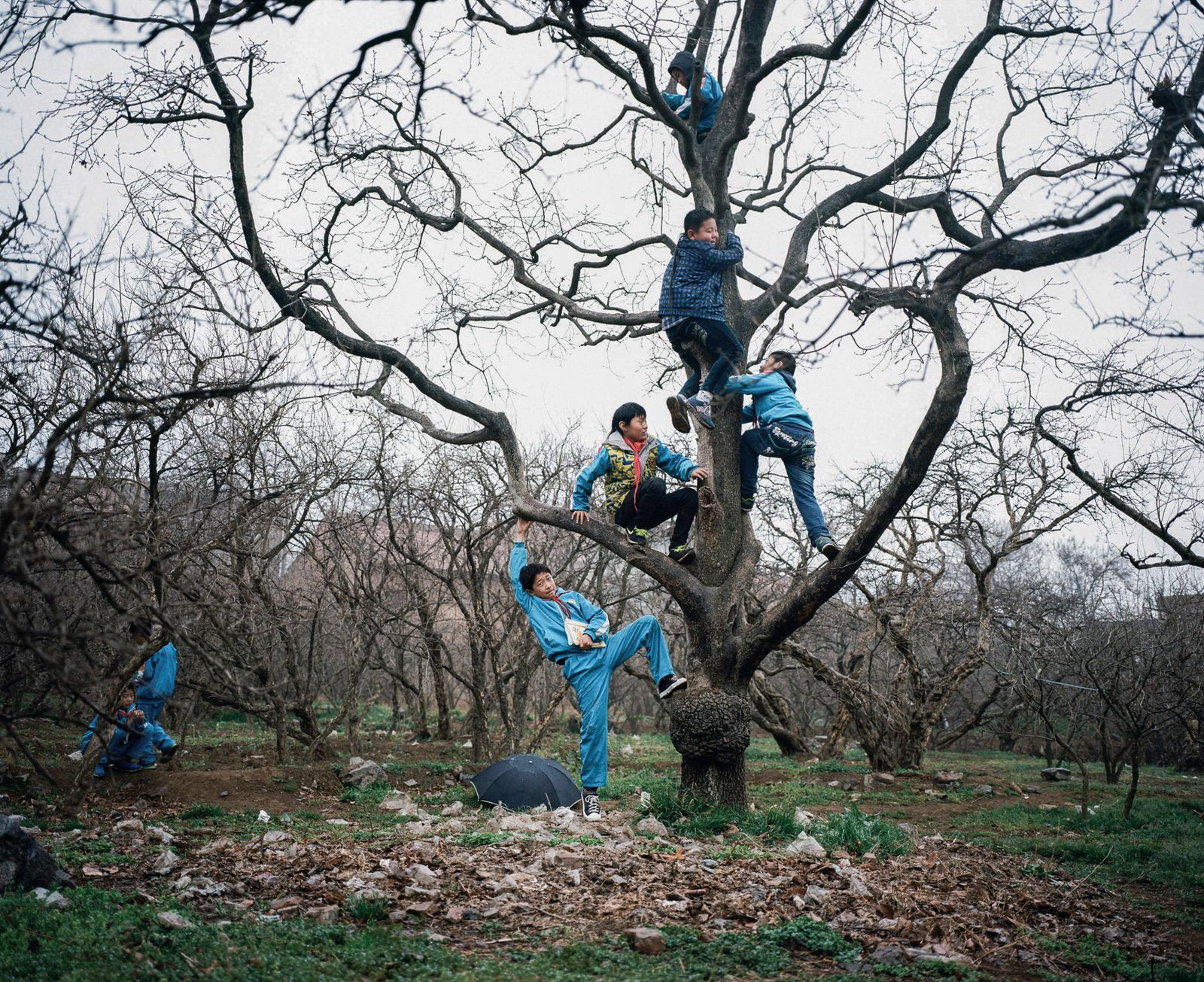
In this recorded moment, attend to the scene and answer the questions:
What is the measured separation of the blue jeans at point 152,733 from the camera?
908 centimetres

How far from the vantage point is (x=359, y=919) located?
4164 millimetres

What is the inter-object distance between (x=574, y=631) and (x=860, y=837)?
2639mm

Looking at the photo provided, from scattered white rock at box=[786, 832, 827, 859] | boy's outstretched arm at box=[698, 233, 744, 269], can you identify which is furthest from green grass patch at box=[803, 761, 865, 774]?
boy's outstretched arm at box=[698, 233, 744, 269]

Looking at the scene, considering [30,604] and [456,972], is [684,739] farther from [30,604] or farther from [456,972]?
[30,604]

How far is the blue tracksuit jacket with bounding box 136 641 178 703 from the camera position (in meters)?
9.22

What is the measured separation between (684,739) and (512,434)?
2834mm

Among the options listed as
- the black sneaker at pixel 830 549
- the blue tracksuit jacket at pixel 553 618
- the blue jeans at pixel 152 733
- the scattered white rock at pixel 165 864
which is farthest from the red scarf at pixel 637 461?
the blue jeans at pixel 152 733

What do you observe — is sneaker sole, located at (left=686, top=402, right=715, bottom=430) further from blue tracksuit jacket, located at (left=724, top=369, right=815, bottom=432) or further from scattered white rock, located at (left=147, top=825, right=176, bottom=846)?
scattered white rock, located at (left=147, top=825, right=176, bottom=846)

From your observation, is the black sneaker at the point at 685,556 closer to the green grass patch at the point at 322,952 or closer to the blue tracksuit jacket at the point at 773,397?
the blue tracksuit jacket at the point at 773,397

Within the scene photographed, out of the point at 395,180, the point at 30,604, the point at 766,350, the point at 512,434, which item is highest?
the point at 395,180

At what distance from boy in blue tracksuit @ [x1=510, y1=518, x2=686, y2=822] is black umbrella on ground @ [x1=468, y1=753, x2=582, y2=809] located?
699 millimetres

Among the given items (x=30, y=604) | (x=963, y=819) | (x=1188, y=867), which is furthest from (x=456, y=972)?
(x=963, y=819)

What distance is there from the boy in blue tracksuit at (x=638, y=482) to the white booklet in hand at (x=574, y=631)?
89cm

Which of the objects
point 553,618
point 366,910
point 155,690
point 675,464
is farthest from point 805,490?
point 155,690
